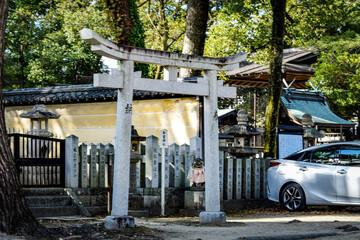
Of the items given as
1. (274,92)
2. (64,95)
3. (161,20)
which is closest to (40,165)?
(64,95)

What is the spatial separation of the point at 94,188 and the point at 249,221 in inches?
146

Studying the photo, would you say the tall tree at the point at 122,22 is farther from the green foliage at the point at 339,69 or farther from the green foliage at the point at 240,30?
the green foliage at the point at 339,69

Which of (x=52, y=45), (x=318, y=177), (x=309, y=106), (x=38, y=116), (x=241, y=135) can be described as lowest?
(x=318, y=177)

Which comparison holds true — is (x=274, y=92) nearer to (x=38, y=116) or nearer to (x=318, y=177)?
(x=318, y=177)

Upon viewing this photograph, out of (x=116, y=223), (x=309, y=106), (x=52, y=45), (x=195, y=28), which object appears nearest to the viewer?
(x=116, y=223)

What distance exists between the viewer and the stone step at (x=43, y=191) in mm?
12953

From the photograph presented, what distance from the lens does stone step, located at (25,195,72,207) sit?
41.7ft

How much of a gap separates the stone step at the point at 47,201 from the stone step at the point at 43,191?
13 centimetres

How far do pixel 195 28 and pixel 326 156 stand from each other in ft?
25.6

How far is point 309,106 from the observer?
25203mm

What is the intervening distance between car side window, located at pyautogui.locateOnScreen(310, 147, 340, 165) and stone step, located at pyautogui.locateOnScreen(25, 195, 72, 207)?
612 centimetres

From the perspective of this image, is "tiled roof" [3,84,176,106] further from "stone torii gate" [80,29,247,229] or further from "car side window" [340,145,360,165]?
"stone torii gate" [80,29,247,229]

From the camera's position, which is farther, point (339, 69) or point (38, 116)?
point (339, 69)

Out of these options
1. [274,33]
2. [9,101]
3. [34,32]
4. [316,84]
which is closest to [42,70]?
[34,32]
